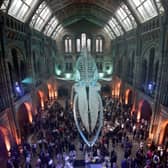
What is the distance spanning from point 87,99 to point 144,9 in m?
11.8

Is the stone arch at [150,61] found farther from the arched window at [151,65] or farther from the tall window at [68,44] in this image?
the tall window at [68,44]

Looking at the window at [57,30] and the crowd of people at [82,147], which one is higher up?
the window at [57,30]

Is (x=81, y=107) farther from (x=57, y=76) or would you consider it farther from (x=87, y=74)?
(x=57, y=76)

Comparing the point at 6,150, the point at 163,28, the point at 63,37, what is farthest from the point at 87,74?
the point at 63,37

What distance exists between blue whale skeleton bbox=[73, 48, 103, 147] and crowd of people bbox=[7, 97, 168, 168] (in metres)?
2.14

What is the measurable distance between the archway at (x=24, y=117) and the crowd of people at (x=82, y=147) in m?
0.62

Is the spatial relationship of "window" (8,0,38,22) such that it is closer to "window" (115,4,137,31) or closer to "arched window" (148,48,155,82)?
"window" (115,4,137,31)

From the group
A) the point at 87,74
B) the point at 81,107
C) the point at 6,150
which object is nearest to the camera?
the point at 81,107

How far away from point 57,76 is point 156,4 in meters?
24.3

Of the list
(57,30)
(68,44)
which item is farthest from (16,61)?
(68,44)

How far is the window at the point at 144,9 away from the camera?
15980mm

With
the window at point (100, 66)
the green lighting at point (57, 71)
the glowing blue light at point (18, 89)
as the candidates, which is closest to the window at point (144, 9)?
the glowing blue light at point (18, 89)

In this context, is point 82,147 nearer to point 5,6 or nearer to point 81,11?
point 5,6

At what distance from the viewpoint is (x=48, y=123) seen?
1730cm
